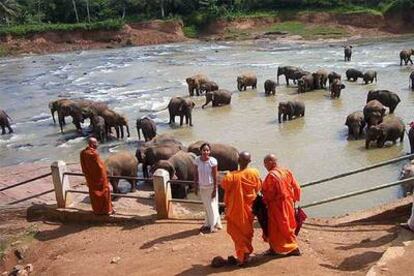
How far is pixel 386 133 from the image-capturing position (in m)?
17.8

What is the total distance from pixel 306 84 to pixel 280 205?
68.6 ft

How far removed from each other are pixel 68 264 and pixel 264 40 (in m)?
50.5

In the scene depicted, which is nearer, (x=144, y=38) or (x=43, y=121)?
(x=43, y=121)

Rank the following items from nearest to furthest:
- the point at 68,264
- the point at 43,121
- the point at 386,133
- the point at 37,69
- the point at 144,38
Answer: the point at 68,264, the point at 386,133, the point at 43,121, the point at 37,69, the point at 144,38

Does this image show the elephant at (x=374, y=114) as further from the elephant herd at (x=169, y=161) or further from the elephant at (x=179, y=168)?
the elephant at (x=179, y=168)

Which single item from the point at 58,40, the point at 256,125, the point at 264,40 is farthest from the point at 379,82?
the point at 58,40

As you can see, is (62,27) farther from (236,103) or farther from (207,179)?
(207,179)

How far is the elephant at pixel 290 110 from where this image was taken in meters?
22.5

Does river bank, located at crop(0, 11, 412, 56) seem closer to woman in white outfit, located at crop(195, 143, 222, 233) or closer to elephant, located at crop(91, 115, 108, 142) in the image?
elephant, located at crop(91, 115, 108, 142)

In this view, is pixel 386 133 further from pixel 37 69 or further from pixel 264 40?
pixel 264 40

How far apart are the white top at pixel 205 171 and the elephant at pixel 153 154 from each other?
20.9ft

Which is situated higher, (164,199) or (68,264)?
(164,199)

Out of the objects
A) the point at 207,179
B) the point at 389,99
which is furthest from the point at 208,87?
the point at 207,179

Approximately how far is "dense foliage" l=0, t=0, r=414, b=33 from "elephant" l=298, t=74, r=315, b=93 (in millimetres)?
35286
